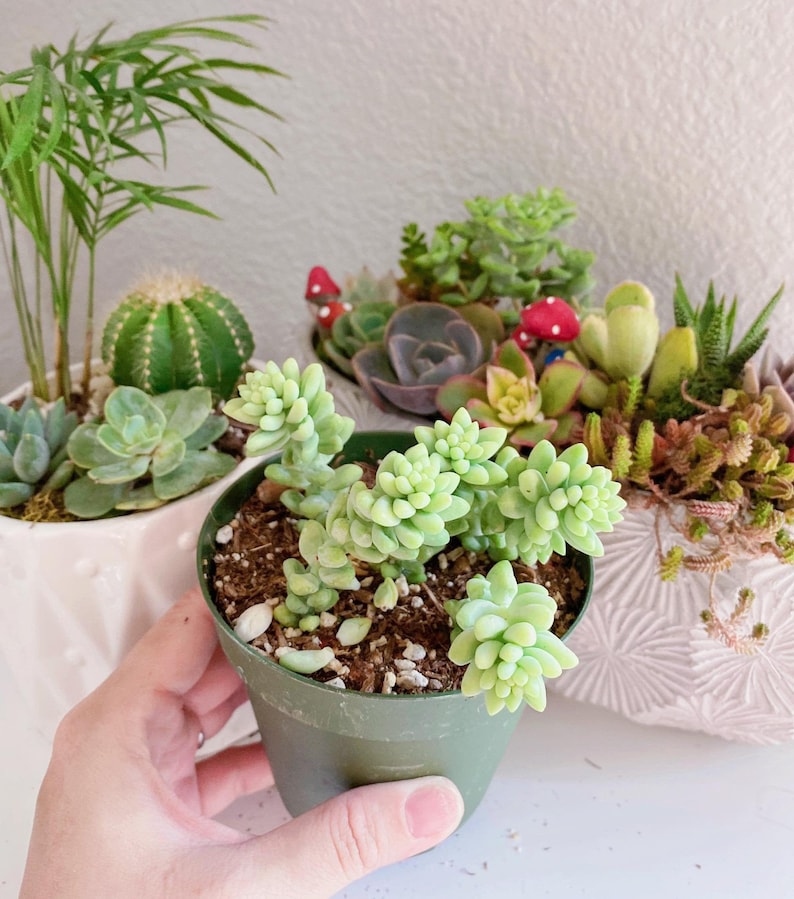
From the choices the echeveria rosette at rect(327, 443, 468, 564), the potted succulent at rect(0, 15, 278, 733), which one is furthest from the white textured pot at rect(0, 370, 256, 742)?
the echeveria rosette at rect(327, 443, 468, 564)

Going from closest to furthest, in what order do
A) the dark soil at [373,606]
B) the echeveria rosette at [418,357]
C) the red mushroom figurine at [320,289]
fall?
the dark soil at [373,606] → the echeveria rosette at [418,357] → the red mushroom figurine at [320,289]

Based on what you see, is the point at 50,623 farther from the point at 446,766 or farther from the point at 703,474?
the point at 703,474

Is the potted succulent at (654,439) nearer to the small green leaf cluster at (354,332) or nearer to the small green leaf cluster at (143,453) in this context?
the small green leaf cluster at (354,332)

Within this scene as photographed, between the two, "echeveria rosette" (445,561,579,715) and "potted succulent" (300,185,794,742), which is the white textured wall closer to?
"potted succulent" (300,185,794,742)

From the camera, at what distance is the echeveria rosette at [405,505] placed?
38 centimetres

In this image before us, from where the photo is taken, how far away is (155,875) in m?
0.49

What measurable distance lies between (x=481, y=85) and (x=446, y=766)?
635 mm

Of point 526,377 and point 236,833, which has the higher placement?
point 526,377

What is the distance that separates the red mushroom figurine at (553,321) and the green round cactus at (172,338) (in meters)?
0.27

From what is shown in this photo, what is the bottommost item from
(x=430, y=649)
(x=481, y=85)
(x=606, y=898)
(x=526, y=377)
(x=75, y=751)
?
(x=606, y=898)

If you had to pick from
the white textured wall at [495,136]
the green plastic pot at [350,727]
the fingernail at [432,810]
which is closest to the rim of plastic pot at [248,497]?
the green plastic pot at [350,727]

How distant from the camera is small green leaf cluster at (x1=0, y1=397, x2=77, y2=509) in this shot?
0.62 meters

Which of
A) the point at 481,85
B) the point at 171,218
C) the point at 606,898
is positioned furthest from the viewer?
the point at 171,218

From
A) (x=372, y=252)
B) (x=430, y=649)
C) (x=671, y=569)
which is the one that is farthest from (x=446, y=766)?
(x=372, y=252)
